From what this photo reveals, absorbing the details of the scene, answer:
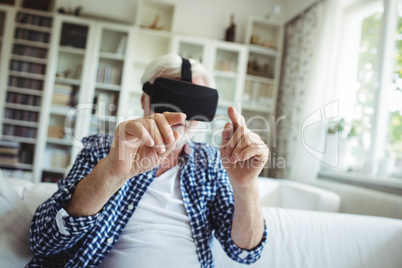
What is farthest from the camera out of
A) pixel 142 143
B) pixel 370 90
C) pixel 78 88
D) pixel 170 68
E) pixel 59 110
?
pixel 78 88

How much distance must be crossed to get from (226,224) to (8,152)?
2959mm

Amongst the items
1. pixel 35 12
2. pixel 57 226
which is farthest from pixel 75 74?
pixel 57 226

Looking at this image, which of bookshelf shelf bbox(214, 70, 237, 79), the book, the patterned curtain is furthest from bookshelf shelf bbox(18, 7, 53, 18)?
the patterned curtain

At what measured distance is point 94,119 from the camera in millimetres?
3166

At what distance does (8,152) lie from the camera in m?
3.02

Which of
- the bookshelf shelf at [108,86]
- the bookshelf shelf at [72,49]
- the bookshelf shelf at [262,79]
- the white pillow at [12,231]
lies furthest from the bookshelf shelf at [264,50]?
the white pillow at [12,231]

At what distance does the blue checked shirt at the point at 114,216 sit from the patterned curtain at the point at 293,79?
203cm

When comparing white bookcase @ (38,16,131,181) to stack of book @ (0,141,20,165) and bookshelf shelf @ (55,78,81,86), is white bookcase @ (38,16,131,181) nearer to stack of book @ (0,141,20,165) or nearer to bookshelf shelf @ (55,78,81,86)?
bookshelf shelf @ (55,78,81,86)

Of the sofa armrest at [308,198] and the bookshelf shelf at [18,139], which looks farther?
the bookshelf shelf at [18,139]

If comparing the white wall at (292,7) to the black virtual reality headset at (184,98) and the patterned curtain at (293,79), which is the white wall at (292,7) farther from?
the black virtual reality headset at (184,98)

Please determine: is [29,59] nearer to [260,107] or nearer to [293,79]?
[260,107]

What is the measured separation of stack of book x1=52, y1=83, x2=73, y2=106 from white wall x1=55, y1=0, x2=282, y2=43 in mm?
963

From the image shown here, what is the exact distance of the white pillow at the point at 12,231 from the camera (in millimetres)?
708

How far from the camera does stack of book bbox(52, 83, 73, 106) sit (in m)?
3.12
